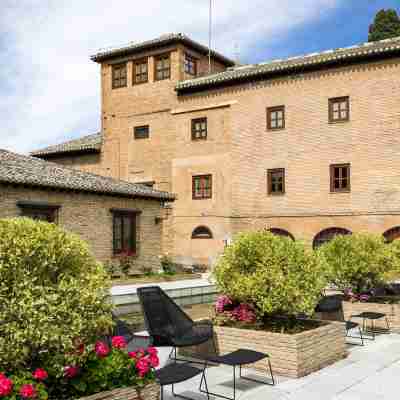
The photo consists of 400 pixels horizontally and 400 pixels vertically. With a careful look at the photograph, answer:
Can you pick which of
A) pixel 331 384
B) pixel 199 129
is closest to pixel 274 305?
pixel 331 384

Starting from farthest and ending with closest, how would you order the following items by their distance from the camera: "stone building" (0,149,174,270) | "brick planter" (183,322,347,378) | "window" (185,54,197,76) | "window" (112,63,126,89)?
"window" (112,63,126,89) → "window" (185,54,197,76) → "stone building" (0,149,174,270) → "brick planter" (183,322,347,378)

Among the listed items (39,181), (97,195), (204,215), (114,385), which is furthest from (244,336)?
(204,215)

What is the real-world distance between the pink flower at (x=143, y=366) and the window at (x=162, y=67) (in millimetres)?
24247

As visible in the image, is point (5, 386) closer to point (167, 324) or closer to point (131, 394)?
point (131, 394)

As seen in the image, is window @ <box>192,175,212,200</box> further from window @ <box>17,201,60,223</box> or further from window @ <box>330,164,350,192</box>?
window @ <box>17,201,60,223</box>

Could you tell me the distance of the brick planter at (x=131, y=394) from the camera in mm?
4250

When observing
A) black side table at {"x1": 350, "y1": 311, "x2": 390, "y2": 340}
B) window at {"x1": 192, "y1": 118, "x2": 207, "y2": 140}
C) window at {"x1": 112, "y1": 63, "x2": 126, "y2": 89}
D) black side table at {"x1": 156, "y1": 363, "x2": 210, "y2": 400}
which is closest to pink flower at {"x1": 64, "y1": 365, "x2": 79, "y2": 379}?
black side table at {"x1": 156, "y1": 363, "x2": 210, "y2": 400}

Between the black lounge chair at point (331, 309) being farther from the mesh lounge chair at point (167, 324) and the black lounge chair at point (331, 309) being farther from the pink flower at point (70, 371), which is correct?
the pink flower at point (70, 371)

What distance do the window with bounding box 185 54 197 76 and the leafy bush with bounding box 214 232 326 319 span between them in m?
21.8

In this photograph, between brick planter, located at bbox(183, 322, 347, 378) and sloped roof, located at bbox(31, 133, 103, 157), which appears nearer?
brick planter, located at bbox(183, 322, 347, 378)

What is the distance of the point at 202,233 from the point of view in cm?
2623

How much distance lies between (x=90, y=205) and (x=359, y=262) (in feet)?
32.7

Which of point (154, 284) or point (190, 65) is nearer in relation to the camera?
point (154, 284)

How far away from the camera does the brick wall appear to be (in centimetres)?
1526
